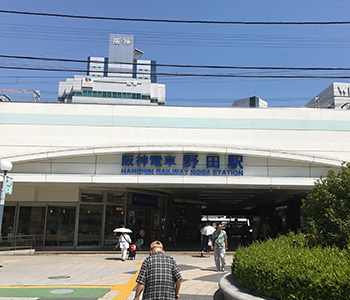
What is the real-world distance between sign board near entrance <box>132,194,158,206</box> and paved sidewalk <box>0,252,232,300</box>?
244 inches

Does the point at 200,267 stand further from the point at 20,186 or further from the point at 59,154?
the point at 20,186

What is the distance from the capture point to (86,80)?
124m

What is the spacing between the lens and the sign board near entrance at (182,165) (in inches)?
702

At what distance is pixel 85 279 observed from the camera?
35.5 ft

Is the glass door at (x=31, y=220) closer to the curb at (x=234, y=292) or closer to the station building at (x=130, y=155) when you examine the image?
the station building at (x=130, y=155)

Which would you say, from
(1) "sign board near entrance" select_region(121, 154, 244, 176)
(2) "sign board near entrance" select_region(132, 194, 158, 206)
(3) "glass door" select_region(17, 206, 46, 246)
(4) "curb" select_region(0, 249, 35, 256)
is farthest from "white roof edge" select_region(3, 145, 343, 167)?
(2) "sign board near entrance" select_region(132, 194, 158, 206)

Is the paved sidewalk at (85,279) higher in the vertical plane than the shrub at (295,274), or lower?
lower

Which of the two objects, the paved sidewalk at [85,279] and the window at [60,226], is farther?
the window at [60,226]

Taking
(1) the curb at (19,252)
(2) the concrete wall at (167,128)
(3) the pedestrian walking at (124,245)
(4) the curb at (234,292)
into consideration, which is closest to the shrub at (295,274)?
(4) the curb at (234,292)

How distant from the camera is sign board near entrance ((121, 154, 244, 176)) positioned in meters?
17.8

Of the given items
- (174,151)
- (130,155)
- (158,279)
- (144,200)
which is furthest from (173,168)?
(158,279)

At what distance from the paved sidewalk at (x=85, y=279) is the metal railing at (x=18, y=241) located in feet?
8.43

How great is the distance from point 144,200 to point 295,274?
17.6 meters

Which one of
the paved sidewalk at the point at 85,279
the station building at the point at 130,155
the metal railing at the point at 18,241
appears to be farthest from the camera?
the metal railing at the point at 18,241
